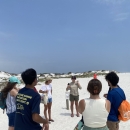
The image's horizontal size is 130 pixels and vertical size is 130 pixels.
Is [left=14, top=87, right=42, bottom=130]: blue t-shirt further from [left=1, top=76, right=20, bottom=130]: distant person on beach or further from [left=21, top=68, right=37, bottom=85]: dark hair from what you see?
[left=1, top=76, right=20, bottom=130]: distant person on beach

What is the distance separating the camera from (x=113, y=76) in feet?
13.3

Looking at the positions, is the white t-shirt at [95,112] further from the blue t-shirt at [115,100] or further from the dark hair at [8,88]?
the dark hair at [8,88]

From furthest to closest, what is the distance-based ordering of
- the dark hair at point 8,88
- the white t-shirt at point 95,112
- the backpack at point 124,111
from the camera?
1. the dark hair at point 8,88
2. the backpack at point 124,111
3. the white t-shirt at point 95,112

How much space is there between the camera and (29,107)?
3242 mm

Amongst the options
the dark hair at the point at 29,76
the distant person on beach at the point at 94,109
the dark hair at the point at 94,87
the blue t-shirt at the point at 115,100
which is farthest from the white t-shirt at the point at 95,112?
the dark hair at the point at 29,76

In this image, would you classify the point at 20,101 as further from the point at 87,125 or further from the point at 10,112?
the point at 10,112

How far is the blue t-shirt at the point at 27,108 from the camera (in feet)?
10.6

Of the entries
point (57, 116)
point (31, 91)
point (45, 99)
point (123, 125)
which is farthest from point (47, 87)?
point (31, 91)

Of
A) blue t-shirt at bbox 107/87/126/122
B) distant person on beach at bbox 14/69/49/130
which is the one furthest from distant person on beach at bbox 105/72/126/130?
distant person on beach at bbox 14/69/49/130

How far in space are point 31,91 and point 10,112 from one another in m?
1.49

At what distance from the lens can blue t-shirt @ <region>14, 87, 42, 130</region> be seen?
3217 millimetres

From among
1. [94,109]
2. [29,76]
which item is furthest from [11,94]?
[94,109]

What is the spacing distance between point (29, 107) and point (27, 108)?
32 millimetres

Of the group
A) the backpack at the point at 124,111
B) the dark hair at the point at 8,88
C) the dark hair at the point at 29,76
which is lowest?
the backpack at the point at 124,111
